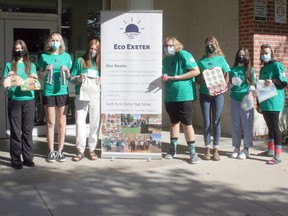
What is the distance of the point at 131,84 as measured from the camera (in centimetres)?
672

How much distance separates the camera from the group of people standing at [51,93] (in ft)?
20.3

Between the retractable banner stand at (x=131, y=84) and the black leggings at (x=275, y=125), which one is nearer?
the retractable banner stand at (x=131, y=84)

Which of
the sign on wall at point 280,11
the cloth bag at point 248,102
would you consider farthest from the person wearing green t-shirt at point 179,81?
the sign on wall at point 280,11

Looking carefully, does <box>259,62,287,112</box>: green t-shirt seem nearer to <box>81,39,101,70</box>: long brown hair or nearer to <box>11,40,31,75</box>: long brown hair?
<box>81,39,101,70</box>: long brown hair

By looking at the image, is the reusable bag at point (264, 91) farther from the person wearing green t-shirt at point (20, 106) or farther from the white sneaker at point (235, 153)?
the person wearing green t-shirt at point (20, 106)

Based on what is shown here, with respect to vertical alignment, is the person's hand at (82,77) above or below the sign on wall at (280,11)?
below

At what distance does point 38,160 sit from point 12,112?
971mm

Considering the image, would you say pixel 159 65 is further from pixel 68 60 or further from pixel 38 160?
pixel 38 160

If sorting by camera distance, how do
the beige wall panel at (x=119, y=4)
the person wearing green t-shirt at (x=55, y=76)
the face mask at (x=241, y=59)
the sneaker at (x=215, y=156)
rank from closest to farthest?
the person wearing green t-shirt at (x=55, y=76), the face mask at (x=241, y=59), the sneaker at (x=215, y=156), the beige wall panel at (x=119, y=4)

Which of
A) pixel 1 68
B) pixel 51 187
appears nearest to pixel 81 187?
pixel 51 187

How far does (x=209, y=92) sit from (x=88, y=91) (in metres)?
1.77

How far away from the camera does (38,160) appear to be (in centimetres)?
680

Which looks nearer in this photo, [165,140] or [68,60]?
[68,60]

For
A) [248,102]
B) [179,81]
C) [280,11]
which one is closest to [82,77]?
[179,81]
